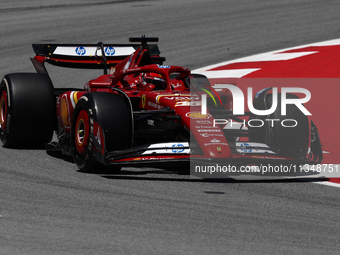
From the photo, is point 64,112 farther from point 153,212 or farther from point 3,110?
point 153,212

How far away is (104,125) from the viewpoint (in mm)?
5816

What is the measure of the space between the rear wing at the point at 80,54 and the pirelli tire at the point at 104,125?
241 cm

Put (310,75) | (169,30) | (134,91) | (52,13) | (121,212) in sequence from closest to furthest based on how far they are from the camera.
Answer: (121,212) → (134,91) → (310,75) → (169,30) → (52,13)

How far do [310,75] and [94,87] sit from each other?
571 centimetres

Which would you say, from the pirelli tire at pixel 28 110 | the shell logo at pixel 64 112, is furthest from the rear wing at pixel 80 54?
the shell logo at pixel 64 112

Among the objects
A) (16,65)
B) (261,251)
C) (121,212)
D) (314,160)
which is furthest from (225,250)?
(16,65)

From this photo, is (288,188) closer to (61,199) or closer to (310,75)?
(61,199)

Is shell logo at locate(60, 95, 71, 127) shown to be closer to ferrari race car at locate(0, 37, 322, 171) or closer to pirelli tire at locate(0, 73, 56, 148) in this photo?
ferrari race car at locate(0, 37, 322, 171)

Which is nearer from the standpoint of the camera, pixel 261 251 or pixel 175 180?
pixel 261 251

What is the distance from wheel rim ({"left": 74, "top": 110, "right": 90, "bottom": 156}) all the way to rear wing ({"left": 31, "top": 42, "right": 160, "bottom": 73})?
2.17 metres

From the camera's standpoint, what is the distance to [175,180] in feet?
19.1

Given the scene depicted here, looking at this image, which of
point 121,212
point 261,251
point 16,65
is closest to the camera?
point 261,251

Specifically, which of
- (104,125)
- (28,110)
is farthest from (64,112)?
(104,125)

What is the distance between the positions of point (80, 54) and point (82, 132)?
8.72 feet
